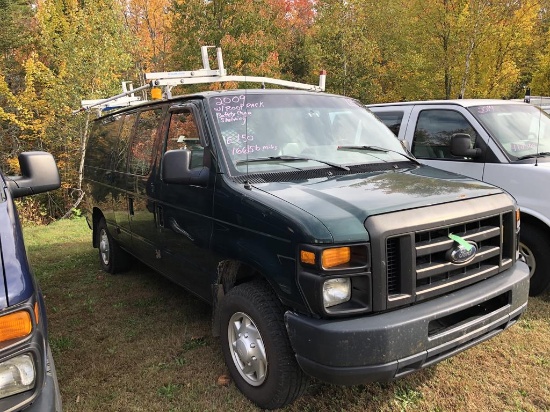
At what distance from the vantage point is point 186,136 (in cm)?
370

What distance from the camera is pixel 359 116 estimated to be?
13.6 ft

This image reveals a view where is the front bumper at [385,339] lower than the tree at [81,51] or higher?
lower

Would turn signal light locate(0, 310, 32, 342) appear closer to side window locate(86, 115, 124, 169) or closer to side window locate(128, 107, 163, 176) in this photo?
side window locate(128, 107, 163, 176)

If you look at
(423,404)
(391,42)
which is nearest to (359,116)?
(423,404)

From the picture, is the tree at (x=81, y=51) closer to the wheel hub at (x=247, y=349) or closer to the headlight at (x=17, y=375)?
the wheel hub at (x=247, y=349)

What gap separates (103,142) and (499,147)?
4.69 m

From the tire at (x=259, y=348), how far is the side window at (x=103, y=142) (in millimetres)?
3010

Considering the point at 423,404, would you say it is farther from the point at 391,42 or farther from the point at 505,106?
the point at 391,42

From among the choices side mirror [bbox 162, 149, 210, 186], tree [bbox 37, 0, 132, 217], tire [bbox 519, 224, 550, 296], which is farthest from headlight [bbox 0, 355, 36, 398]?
tree [bbox 37, 0, 132, 217]

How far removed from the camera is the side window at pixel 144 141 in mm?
4215

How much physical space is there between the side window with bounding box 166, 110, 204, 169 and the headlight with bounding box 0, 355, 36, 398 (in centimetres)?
189

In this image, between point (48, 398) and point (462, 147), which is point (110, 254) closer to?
point (48, 398)

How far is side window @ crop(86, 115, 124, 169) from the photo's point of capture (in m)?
5.29

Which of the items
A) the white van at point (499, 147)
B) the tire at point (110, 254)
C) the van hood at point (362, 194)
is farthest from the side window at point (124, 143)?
the white van at point (499, 147)
